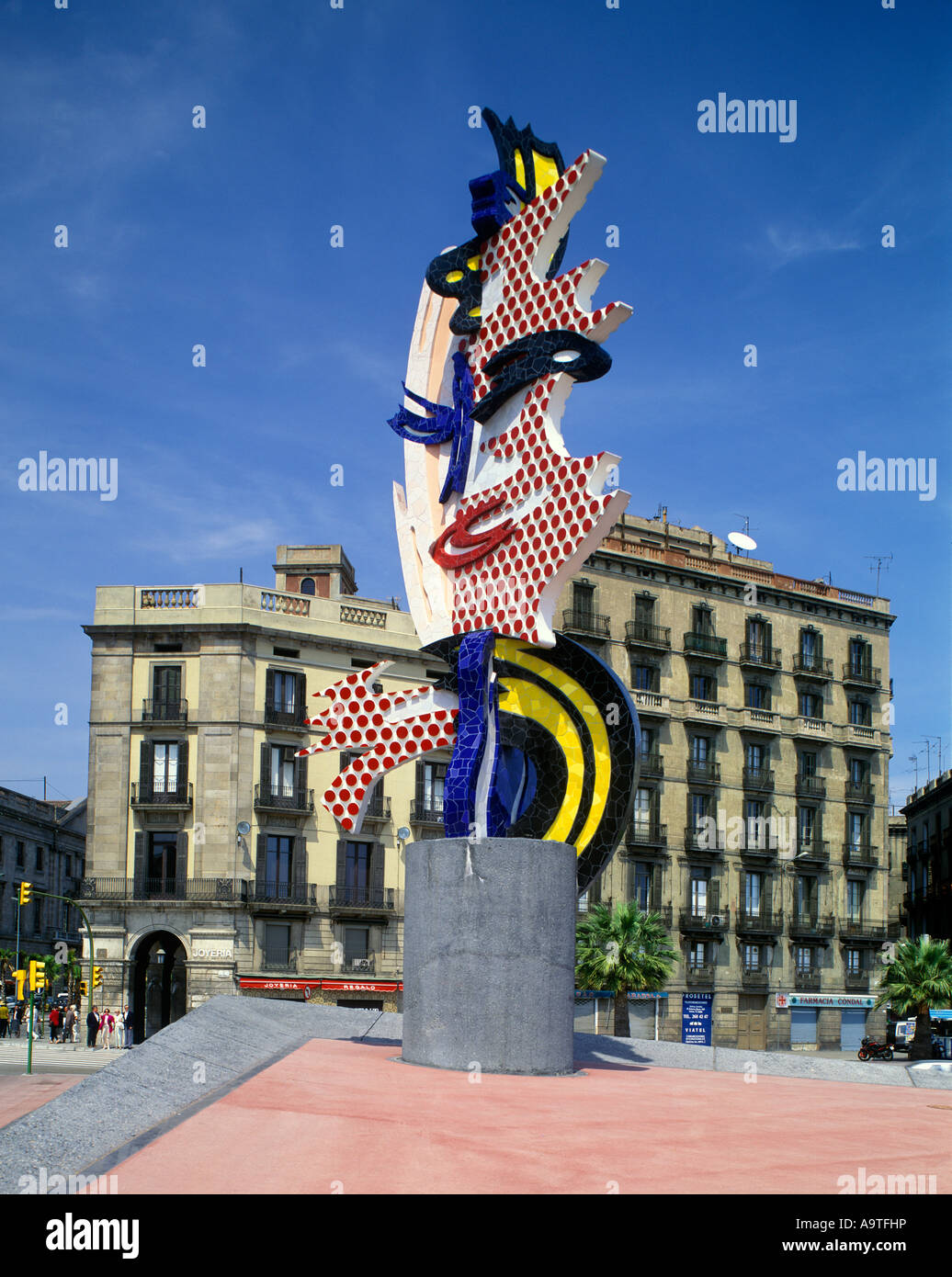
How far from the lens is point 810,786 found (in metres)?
62.2

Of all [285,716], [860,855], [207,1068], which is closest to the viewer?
[207,1068]

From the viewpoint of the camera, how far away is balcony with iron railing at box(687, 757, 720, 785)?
5934cm

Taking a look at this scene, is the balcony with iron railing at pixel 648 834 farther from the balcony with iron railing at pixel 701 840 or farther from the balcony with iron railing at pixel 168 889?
the balcony with iron railing at pixel 168 889

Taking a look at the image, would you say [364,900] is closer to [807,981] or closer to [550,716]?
[807,981]

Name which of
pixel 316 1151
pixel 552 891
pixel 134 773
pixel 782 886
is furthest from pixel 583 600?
pixel 316 1151

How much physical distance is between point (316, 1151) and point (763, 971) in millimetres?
50292

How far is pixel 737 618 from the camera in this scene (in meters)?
62.4

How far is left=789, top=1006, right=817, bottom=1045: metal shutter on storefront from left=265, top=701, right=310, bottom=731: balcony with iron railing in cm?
2538

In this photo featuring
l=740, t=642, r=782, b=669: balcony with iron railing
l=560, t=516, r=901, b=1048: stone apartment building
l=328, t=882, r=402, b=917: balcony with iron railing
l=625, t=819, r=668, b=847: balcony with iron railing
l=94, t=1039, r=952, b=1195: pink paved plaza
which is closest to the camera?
l=94, t=1039, r=952, b=1195: pink paved plaza

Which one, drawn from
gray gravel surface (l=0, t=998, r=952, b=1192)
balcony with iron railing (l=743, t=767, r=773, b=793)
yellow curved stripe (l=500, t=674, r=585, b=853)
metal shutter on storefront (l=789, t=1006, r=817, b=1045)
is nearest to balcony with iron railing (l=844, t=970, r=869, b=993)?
metal shutter on storefront (l=789, t=1006, r=817, b=1045)

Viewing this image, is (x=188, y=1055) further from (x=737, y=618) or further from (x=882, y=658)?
(x=882, y=658)

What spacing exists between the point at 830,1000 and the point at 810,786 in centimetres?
934

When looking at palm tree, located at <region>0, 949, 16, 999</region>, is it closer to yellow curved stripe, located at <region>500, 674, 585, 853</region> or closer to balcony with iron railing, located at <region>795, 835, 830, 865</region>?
balcony with iron railing, located at <region>795, 835, 830, 865</region>

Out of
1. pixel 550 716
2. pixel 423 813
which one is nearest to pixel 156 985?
pixel 423 813
